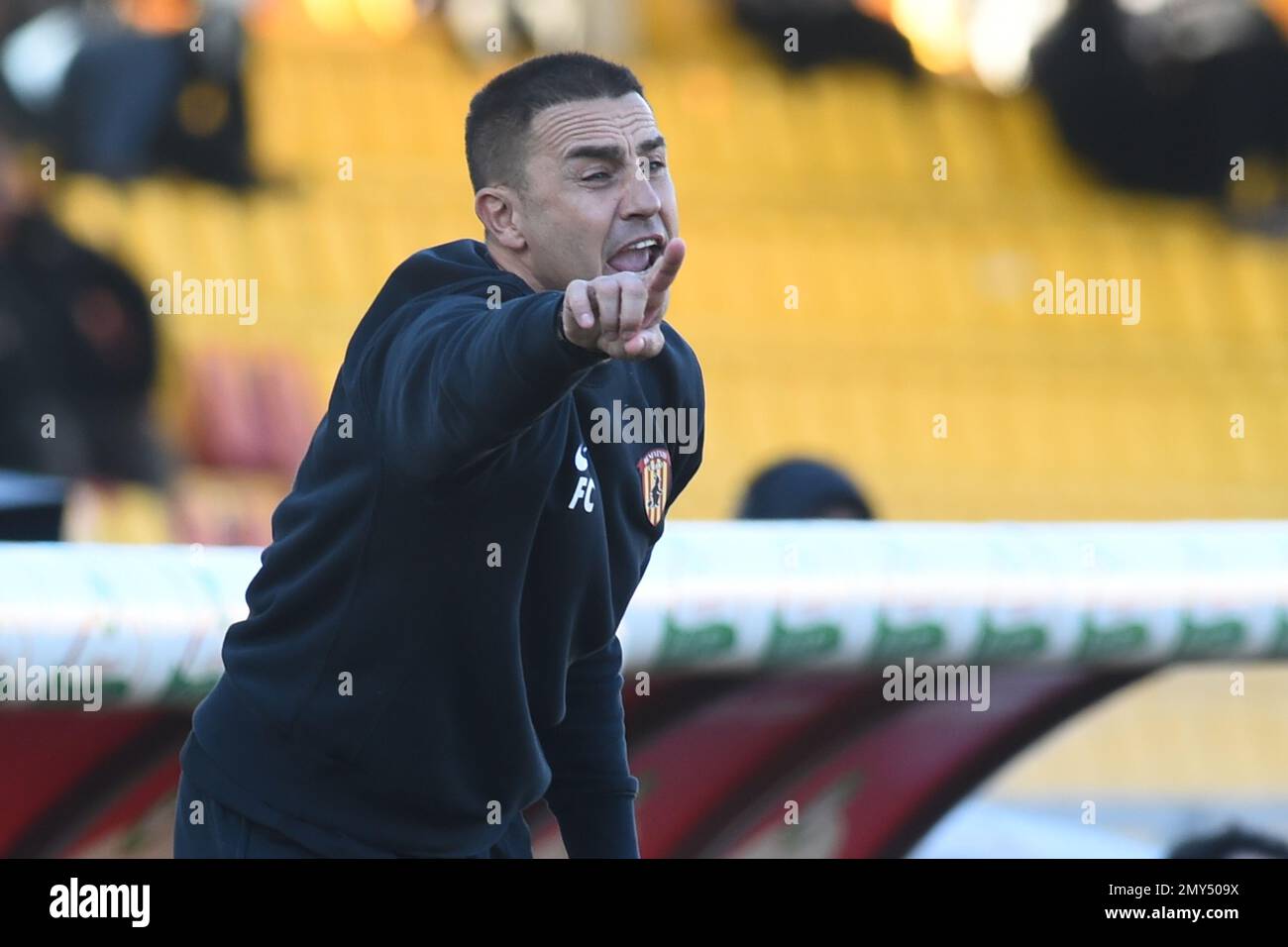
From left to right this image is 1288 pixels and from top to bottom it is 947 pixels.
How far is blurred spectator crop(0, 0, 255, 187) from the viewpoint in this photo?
4480 mm

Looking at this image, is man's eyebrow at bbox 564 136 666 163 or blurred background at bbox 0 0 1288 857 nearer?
man's eyebrow at bbox 564 136 666 163

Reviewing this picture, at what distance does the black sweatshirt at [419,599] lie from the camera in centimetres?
157

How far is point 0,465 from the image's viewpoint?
3980mm

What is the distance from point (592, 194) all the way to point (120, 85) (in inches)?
125

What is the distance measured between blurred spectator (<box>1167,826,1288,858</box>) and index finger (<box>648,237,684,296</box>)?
2130 mm

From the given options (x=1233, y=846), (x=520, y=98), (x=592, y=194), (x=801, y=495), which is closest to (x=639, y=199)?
(x=592, y=194)

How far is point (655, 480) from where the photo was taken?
182 cm

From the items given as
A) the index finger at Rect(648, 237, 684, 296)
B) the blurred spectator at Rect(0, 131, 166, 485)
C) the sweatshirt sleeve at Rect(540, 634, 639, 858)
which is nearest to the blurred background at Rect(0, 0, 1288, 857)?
the blurred spectator at Rect(0, 131, 166, 485)

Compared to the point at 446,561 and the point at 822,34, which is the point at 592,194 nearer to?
the point at 446,561

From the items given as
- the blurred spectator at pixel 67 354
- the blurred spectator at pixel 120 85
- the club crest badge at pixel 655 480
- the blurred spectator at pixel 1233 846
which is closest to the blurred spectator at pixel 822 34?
the blurred spectator at pixel 120 85

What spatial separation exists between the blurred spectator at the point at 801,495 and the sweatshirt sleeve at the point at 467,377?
1951mm

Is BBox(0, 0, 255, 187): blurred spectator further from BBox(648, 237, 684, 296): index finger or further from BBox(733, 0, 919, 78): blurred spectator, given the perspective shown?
BBox(648, 237, 684, 296): index finger

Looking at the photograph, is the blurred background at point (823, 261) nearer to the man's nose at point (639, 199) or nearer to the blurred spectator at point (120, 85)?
the blurred spectator at point (120, 85)
